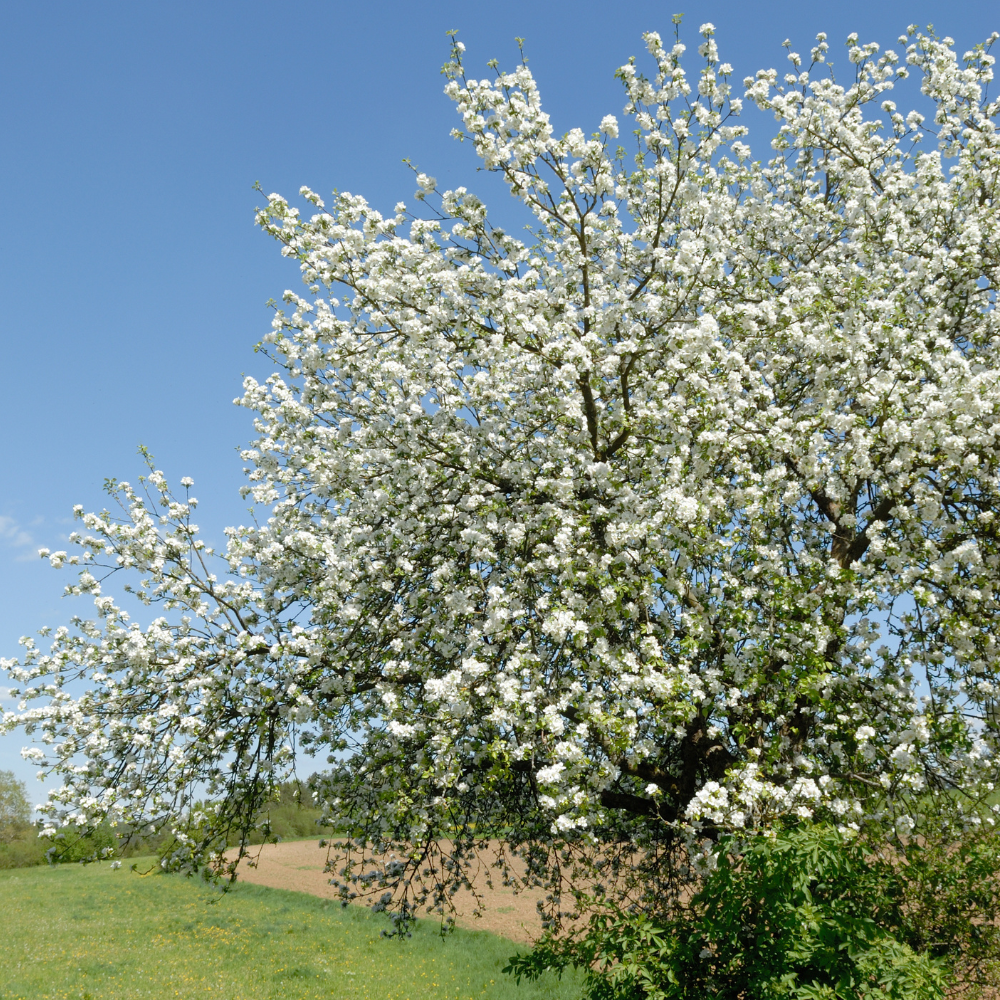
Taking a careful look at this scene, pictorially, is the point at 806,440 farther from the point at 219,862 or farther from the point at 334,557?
the point at 219,862

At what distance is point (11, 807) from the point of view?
58.1 metres

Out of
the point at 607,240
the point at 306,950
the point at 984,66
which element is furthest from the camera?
the point at 306,950

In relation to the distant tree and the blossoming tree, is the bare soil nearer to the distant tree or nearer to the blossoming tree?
the blossoming tree

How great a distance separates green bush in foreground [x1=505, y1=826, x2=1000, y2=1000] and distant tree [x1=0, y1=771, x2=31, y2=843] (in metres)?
63.7

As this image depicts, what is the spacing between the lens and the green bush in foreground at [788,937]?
657cm

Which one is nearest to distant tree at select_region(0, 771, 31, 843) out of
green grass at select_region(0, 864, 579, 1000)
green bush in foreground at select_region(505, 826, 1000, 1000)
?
green grass at select_region(0, 864, 579, 1000)

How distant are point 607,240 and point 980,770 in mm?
8324

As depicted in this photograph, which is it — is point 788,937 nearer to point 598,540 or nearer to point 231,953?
point 598,540

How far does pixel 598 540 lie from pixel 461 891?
31.4 metres

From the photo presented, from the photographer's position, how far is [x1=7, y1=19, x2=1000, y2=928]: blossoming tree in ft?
27.0

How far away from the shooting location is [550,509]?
351 inches

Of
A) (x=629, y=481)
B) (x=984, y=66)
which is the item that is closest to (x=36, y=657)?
(x=629, y=481)

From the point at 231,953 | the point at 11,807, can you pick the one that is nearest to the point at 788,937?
the point at 231,953

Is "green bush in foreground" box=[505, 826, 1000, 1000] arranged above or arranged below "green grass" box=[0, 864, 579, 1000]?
above
